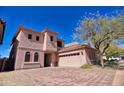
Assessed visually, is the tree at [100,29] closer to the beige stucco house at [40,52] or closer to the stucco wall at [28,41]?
the beige stucco house at [40,52]

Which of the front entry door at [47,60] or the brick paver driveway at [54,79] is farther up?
the front entry door at [47,60]

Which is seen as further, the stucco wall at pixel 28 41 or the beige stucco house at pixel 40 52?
the stucco wall at pixel 28 41

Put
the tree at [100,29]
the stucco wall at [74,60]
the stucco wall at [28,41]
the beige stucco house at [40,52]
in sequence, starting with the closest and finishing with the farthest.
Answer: the tree at [100,29] < the beige stucco house at [40,52] < the stucco wall at [28,41] < the stucco wall at [74,60]

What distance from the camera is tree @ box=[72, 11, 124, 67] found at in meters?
12.3

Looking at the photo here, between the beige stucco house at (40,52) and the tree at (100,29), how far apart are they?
5.36 feet

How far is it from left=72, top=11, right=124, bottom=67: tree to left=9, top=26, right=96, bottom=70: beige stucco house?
163 centimetres

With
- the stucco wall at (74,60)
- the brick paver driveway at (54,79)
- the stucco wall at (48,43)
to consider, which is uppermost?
the stucco wall at (48,43)

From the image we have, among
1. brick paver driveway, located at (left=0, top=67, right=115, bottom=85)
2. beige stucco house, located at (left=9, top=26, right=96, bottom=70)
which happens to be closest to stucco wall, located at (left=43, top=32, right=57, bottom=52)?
beige stucco house, located at (left=9, top=26, right=96, bottom=70)

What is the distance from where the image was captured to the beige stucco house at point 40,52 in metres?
13.1

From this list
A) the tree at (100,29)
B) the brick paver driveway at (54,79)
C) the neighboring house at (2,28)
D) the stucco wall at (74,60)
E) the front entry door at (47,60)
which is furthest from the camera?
the front entry door at (47,60)

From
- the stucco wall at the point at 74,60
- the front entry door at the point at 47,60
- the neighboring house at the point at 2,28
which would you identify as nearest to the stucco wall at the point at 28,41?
the neighboring house at the point at 2,28

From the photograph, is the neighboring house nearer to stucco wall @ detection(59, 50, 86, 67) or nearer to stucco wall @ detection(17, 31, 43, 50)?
stucco wall @ detection(17, 31, 43, 50)
